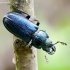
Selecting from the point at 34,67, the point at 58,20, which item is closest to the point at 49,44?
the point at 34,67

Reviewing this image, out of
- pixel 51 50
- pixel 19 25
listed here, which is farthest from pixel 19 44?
pixel 51 50

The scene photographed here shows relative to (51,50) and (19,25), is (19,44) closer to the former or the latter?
(19,25)

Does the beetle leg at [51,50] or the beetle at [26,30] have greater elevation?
the beetle at [26,30]

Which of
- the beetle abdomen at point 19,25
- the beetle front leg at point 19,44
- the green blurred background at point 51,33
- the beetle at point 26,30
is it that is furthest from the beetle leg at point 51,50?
the green blurred background at point 51,33

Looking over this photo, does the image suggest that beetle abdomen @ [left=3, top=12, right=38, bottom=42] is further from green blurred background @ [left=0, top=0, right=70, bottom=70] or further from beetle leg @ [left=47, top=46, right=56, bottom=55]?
green blurred background @ [left=0, top=0, right=70, bottom=70]

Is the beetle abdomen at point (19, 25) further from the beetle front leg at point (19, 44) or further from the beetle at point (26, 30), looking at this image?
the beetle front leg at point (19, 44)

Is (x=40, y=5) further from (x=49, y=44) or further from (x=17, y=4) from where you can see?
(x=17, y=4)
